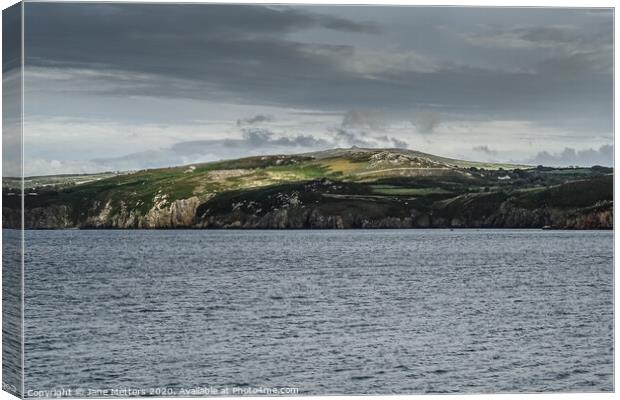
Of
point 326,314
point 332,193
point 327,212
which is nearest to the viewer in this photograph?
point 326,314

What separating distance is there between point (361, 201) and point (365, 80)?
11.0 metres

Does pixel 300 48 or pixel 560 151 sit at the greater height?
pixel 300 48

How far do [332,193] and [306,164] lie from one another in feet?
12.0

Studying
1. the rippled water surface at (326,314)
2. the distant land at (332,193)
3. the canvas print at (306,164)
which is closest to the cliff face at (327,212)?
the distant land at (332,193)

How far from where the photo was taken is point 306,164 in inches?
1705

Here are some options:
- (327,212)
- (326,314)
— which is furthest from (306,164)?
(327,212)

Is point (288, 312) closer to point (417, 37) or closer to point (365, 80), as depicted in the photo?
point (365, 80)

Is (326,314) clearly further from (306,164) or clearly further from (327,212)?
(327,212)

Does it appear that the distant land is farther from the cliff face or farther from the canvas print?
the canvas print

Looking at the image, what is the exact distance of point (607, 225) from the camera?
1999 inches

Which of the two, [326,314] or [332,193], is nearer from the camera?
[326,314]

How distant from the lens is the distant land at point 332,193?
42.9 meters

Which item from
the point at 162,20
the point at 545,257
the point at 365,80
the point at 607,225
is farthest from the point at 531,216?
the point at 162,20

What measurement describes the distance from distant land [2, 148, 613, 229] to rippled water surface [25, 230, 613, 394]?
1.43m
